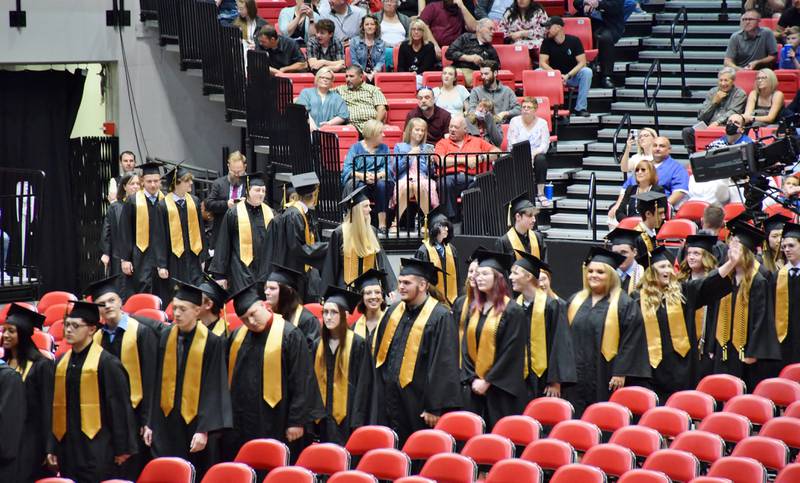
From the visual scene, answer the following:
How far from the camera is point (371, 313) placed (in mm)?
9500

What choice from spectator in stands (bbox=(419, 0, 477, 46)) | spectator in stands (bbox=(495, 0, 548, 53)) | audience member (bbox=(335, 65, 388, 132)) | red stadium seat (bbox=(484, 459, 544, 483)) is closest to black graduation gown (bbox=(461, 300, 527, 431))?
red stadium seat (bbox=(484, 459, 544, 483))

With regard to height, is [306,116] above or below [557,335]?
above

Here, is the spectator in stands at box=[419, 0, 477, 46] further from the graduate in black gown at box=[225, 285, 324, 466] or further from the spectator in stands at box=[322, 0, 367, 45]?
the graduate in black gown at box=[225, 285, 324, 466]

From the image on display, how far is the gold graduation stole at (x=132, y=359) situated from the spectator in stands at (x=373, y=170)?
4.72 metres

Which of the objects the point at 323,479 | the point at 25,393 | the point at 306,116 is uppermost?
the point at 306,116

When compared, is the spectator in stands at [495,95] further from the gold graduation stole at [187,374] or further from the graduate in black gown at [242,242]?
the gold graduation stole at [187,374]

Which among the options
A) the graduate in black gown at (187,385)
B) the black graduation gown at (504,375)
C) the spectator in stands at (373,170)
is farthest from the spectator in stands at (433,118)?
the graduate in black gown at (187,385)

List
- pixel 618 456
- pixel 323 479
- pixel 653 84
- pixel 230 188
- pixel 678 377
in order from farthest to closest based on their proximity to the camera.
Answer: pixel 653 84 → pixel 230 188 → pixel 678 377 → pixel 323 479 → pixel 618 456

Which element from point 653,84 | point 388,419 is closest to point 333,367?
point 388,419

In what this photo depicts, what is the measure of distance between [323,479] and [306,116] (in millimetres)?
6052

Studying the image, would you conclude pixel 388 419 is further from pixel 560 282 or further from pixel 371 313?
pixel 560 282

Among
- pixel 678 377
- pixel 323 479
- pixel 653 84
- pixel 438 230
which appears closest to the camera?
pixel 323 479

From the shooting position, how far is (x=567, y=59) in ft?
53.8

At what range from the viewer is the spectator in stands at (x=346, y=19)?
16.3 m
